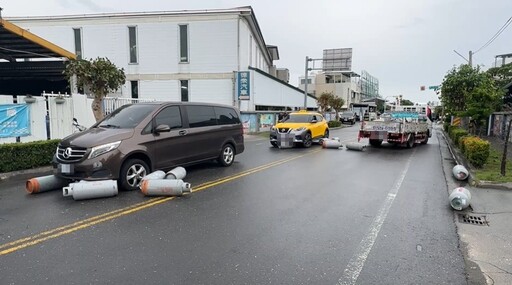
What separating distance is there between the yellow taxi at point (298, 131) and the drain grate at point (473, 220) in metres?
10.1

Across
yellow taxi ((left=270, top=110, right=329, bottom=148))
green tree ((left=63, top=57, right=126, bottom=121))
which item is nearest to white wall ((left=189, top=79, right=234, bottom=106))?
yellow taxi ((left=270, top=110, right=329, bottom=148))

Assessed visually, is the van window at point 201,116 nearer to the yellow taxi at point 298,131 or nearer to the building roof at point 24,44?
the yellow taxi at point 298,131

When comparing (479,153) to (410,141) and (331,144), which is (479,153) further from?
(410,141)

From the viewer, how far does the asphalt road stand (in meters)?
3.64

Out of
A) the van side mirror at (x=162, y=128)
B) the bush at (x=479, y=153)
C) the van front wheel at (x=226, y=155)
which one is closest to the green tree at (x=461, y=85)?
the bush at (x=479, y=153)

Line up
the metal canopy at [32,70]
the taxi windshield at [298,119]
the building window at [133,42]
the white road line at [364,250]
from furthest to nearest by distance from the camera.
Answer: the building window at [133,42]
the metal canopy at [32,70]
the taxi windshield at [298,119]
the white road line at [364,250]

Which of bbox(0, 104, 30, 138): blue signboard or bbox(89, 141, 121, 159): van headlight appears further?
bbox(0, 104, 30, 138): blue signboard

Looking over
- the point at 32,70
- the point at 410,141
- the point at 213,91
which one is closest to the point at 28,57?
the point at 32,70

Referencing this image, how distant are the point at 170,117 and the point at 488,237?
670 cm

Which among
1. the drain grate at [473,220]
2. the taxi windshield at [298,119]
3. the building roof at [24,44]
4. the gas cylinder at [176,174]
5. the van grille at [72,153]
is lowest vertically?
the drain grate at [473,220]

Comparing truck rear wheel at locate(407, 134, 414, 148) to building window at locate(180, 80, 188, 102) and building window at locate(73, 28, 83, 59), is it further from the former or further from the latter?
building window at locate(73, 28, 83, 59)

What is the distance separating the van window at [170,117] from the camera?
796cm

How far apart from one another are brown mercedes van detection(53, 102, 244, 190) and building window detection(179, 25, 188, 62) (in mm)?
17637

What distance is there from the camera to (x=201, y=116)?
9242 millimetres
